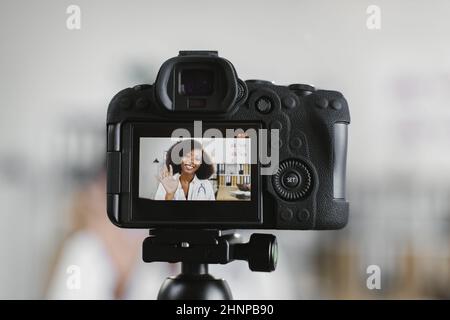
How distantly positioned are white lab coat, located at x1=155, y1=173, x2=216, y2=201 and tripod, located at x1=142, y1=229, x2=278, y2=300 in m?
0.04

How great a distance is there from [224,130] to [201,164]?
0.19 ft

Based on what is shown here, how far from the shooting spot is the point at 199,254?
73cm

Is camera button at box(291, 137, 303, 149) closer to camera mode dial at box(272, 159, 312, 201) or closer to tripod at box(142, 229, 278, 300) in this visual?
camera mode dial at box(272, 159, 312, 201)

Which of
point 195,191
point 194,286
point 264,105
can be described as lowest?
point 194,286

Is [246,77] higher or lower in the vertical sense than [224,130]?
higher

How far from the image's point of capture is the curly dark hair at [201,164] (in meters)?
0.74

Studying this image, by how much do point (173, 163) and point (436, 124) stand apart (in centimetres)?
76

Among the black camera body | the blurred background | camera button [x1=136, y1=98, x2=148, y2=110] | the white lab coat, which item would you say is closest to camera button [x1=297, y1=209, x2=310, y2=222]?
the black camera body

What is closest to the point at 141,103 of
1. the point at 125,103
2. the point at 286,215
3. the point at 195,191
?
the point at 125,103

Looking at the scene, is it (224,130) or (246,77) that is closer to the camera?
(224,130)

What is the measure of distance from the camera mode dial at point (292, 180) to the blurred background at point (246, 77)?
21.3 inches

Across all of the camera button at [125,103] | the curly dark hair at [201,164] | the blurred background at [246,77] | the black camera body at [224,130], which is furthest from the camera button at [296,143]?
the blurred background at [246,77]

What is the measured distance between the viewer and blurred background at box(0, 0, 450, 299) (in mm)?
1274

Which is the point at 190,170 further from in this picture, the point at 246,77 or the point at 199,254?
the point at 246,77
